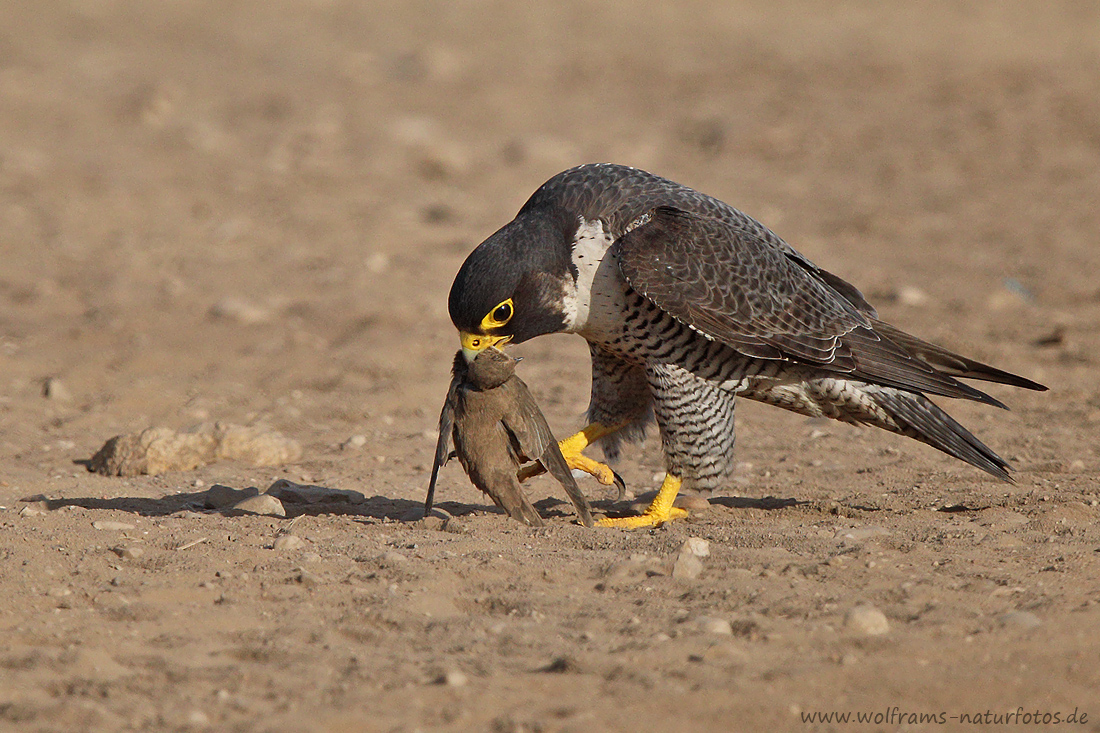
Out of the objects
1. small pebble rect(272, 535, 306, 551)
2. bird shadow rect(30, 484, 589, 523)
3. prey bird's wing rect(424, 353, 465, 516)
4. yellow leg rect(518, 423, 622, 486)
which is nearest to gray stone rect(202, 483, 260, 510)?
bird shadow rect(30, 484, 589, 523)

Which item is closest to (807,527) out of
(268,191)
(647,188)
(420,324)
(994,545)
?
(994,545)

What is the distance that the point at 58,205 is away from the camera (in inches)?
444

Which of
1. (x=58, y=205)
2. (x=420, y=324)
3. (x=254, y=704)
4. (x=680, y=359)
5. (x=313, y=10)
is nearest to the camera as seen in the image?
(x=254, y=704)

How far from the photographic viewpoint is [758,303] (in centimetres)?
541

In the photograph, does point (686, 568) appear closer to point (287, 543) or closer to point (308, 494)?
point (287, 543)

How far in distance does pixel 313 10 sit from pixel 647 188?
15167mm

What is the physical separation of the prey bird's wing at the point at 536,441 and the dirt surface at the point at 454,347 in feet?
0.45

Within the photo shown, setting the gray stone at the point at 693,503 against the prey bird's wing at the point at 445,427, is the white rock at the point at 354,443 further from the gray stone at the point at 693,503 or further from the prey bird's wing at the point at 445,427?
the gray stone at the point at 693,503

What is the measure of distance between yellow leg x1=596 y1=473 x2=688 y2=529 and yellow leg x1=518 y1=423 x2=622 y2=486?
A: 24 centimetres

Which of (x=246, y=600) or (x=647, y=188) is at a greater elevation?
(x=647, y=188)

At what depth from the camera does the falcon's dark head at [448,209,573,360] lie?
5.09 metres

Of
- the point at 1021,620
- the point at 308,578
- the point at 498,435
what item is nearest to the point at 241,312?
the point at 498,435

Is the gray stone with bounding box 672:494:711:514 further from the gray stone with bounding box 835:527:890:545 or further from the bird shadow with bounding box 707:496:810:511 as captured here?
the gray stone with bounding box 835:527:890:545

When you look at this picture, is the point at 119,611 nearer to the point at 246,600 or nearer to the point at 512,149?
the point at 246,600
